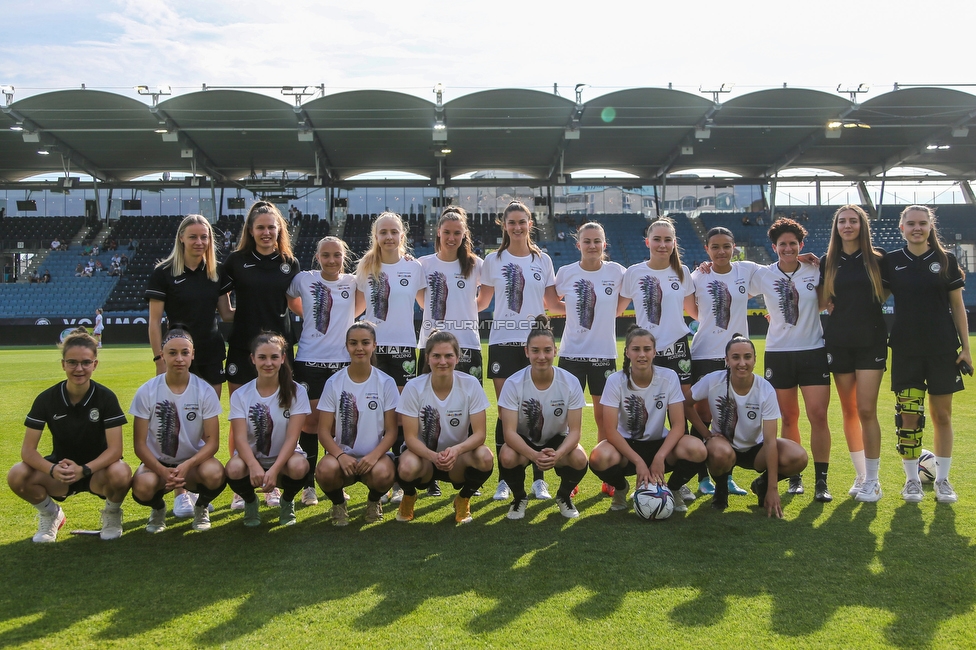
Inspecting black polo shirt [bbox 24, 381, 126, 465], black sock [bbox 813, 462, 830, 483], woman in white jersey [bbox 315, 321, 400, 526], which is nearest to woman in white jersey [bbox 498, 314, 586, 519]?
woman in white jersey [bbox 315, 321, 400, 526]

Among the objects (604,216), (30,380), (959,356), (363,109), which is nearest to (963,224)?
(604,216)

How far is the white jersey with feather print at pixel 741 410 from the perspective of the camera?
14.7ft

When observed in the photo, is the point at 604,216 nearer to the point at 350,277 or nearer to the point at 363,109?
the point at 363,109

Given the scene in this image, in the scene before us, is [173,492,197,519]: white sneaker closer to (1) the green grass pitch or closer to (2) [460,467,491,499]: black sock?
(1) the green grass pitch

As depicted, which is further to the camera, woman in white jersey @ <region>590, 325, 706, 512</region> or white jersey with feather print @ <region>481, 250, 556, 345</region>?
white jersey with feather print @ <region>481, 250, 556, 345</region>

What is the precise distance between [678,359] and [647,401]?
581 millimetres

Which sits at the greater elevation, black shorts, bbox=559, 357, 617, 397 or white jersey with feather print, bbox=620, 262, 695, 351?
white jersey with feather print, bbox=620, 262, 695, 351

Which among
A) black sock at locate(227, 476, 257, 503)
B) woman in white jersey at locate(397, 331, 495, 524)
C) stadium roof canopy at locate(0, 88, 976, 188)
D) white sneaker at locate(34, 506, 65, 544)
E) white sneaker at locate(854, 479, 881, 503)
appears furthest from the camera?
stadium roof canopy at locate(0, 88, 976, 188)

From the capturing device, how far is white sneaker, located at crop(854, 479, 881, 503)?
4.55m

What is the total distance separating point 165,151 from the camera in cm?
3003

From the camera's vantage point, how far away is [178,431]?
4.21 m

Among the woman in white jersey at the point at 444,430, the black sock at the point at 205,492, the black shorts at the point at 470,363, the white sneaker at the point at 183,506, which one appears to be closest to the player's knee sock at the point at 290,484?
the black sock at the point at 205,492

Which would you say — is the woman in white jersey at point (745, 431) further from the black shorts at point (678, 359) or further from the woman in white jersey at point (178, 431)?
the woman in white jersey at point (178, 431)

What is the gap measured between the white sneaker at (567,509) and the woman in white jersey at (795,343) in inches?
63.8
